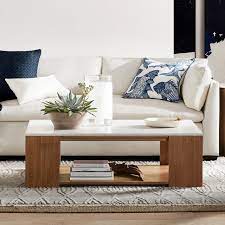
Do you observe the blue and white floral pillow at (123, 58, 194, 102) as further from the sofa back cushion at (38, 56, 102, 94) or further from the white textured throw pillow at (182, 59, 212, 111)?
the sofa back cushion at (38, 56, 102, 94)

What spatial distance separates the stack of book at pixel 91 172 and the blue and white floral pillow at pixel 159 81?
132cm

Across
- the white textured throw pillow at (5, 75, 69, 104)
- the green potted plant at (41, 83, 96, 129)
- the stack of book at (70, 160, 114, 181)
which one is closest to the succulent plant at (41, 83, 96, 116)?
the green potted plant at (41, 83, 96, 129)

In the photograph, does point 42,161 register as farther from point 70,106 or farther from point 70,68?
point 70,68

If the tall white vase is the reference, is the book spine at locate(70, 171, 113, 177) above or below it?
below

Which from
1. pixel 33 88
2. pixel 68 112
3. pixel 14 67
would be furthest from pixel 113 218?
pixel 14 67

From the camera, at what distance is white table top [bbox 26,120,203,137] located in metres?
4.03

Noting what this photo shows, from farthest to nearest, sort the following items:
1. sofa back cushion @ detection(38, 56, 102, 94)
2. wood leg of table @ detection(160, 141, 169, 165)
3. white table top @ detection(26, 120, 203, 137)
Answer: sofa back cushion @ detection(38, 56, 102, 94), wood leg of table @ detection(160, 141, 169, 165), white table top @ detection(26, 120, 203, 137)

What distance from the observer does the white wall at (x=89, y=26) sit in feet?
20.2

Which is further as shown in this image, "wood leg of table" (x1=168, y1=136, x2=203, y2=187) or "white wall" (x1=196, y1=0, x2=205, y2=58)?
"white wall" (x1=196, y1=0, x2=205, y2=58)

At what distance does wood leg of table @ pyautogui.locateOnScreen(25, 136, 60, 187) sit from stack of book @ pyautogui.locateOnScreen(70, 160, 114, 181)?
0.15m

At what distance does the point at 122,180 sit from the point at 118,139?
0.31 meters

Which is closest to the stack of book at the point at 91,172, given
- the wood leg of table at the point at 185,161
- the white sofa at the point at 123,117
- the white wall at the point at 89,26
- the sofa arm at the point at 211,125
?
the wood leg of table at the point at 185,161

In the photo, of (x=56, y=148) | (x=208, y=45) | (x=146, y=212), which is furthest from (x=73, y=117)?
(x=208, y=45)

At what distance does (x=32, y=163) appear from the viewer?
161 inches
